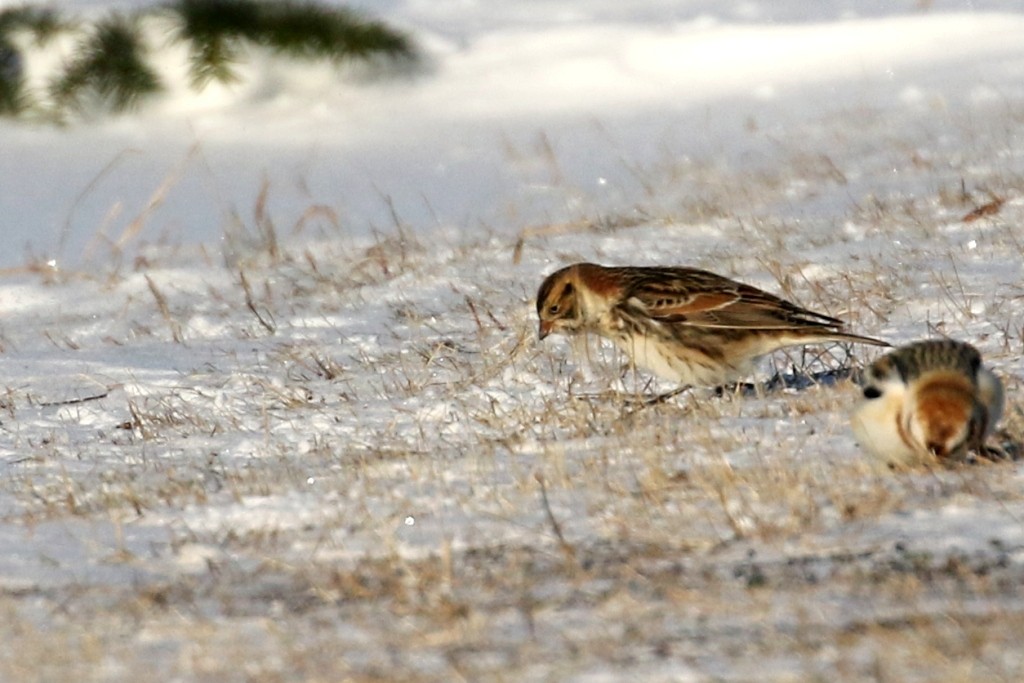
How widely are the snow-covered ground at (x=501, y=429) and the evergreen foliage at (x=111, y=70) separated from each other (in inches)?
23.2

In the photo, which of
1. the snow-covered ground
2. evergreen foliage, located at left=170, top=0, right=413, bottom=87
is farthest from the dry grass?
evergreen foliage, located at left=170, top=0, right=413, bottom=87

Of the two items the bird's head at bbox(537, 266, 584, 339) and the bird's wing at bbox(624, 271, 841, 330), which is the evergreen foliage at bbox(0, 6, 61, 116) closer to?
the bird's head at bbox(537, 266, 584, 339)

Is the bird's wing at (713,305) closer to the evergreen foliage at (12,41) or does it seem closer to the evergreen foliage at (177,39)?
the evergreen foliage at (177,39)

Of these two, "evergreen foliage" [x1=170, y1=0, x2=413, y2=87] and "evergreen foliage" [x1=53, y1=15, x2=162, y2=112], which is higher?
"evergreen foliage" [x1=170, y1=0, x2=413, y2=87]

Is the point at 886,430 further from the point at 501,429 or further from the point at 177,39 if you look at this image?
the point at 177,39

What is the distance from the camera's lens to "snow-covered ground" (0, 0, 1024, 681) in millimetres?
3838

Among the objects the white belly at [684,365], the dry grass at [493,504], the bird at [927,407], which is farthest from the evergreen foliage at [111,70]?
the bird at [927,407]

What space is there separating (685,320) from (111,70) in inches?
469

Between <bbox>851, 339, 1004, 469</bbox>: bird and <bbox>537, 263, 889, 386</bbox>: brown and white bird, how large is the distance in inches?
52.9

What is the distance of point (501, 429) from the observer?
20.6 ft

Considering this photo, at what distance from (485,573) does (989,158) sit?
326 inches

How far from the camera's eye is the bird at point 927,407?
4789 millimetres

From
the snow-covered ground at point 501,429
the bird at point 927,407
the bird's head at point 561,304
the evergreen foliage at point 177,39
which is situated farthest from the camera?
the evergreen foliage at point 177,39

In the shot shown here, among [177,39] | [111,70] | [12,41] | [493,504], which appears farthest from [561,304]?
[111,70]
